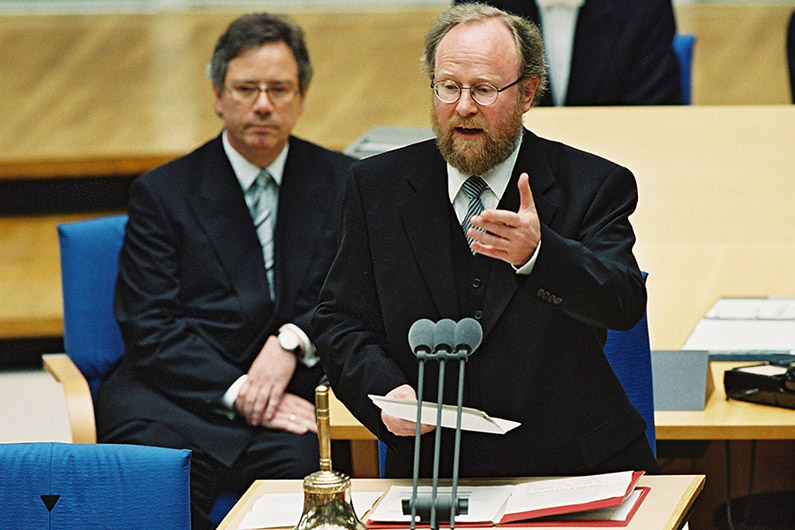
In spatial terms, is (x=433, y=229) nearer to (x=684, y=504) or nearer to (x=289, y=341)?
(x=684, y=504)

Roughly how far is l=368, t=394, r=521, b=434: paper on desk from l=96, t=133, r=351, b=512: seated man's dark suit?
1219mm

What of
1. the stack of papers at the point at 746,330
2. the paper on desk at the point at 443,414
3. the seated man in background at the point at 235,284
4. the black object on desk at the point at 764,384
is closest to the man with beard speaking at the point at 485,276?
the paper on desk at the point at 443,414

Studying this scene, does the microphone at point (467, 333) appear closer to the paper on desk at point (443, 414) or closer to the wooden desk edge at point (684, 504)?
the paper on desk at point (443, 414)

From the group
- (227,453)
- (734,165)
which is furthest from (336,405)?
(734,165)

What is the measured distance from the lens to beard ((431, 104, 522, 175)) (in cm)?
196

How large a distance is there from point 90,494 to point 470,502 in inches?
23.1

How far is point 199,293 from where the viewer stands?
124 inches

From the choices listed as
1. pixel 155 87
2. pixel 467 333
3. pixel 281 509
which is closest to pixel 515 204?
pixel 467 333

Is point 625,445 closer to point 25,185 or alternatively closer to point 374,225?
point 374,225

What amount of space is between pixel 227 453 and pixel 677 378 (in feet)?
3.52

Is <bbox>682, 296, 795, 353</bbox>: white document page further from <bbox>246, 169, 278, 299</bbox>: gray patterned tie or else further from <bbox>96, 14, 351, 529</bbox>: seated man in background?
<bbox>246, 169, 278, 299</bbox>: gray patterned tie

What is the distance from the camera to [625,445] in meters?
2.07

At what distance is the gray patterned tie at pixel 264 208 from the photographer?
3.24 meters

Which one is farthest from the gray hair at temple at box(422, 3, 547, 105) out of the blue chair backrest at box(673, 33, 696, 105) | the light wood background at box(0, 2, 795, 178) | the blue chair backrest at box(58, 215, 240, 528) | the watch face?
the light wood background at box(0, 2, 795, 178)
